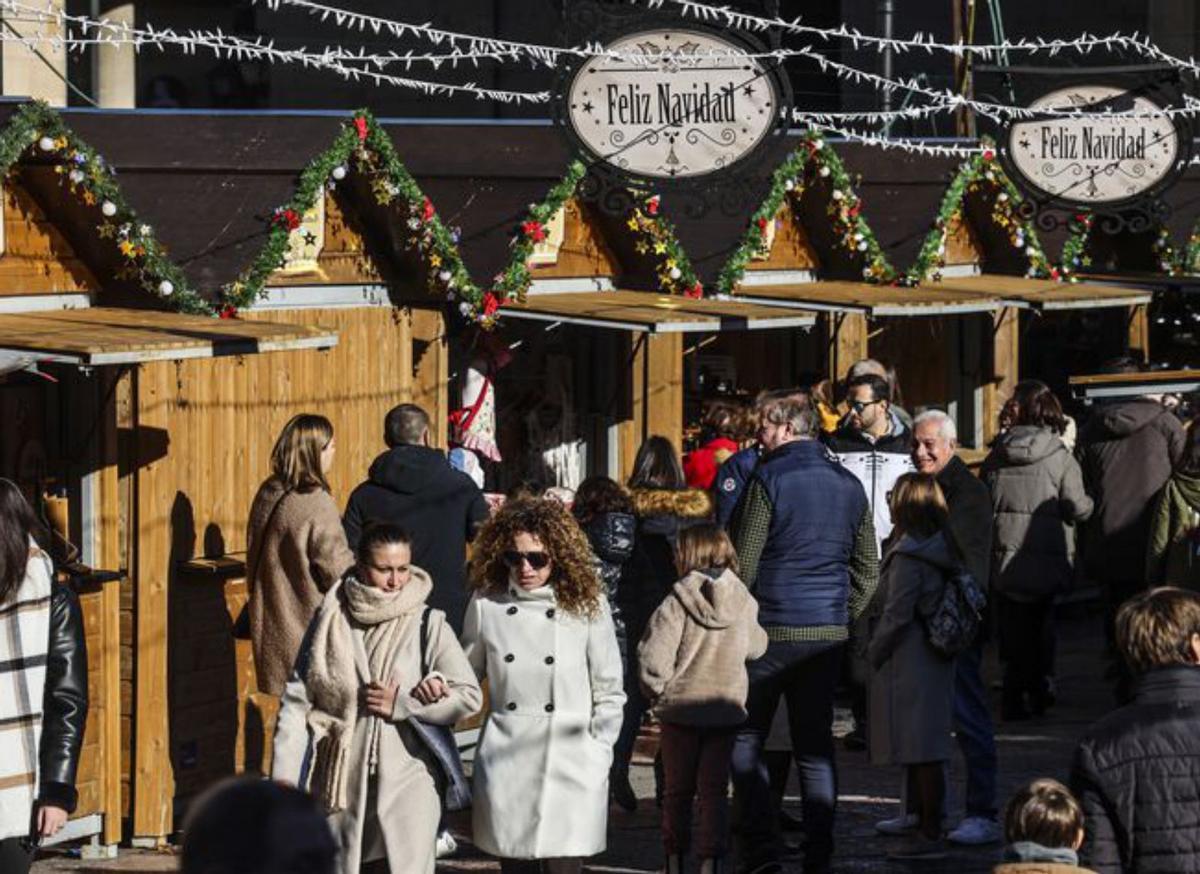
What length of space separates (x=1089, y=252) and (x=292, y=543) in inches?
401

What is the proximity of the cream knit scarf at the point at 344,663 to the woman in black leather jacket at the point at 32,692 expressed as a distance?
3.01 ft

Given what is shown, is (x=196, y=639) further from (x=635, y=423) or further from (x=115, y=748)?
(x=635, y=423)

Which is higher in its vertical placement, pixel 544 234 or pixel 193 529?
pixel 544 234

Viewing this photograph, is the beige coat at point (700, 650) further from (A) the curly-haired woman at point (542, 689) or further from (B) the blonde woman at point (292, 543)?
(B) the blonde woman at point (292, 543)

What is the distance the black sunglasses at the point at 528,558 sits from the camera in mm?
8414

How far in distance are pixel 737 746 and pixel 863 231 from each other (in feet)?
21.5

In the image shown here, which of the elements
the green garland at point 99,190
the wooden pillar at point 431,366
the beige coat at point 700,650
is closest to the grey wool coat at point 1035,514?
the wooden pillar at point 431,366

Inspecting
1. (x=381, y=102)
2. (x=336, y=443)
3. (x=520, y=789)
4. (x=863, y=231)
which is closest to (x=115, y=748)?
(x=336, y=443)

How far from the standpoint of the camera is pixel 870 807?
1162cm

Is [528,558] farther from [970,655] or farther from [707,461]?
[707,461]

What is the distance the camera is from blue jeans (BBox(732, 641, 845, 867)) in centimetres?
995

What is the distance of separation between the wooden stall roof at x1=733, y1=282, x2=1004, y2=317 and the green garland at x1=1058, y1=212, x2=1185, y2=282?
64.7 inches

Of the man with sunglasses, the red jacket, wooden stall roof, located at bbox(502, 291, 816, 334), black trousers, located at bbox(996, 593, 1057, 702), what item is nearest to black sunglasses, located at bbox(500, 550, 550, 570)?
the man with sunglasses

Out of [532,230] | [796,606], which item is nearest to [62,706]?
[796,606]
